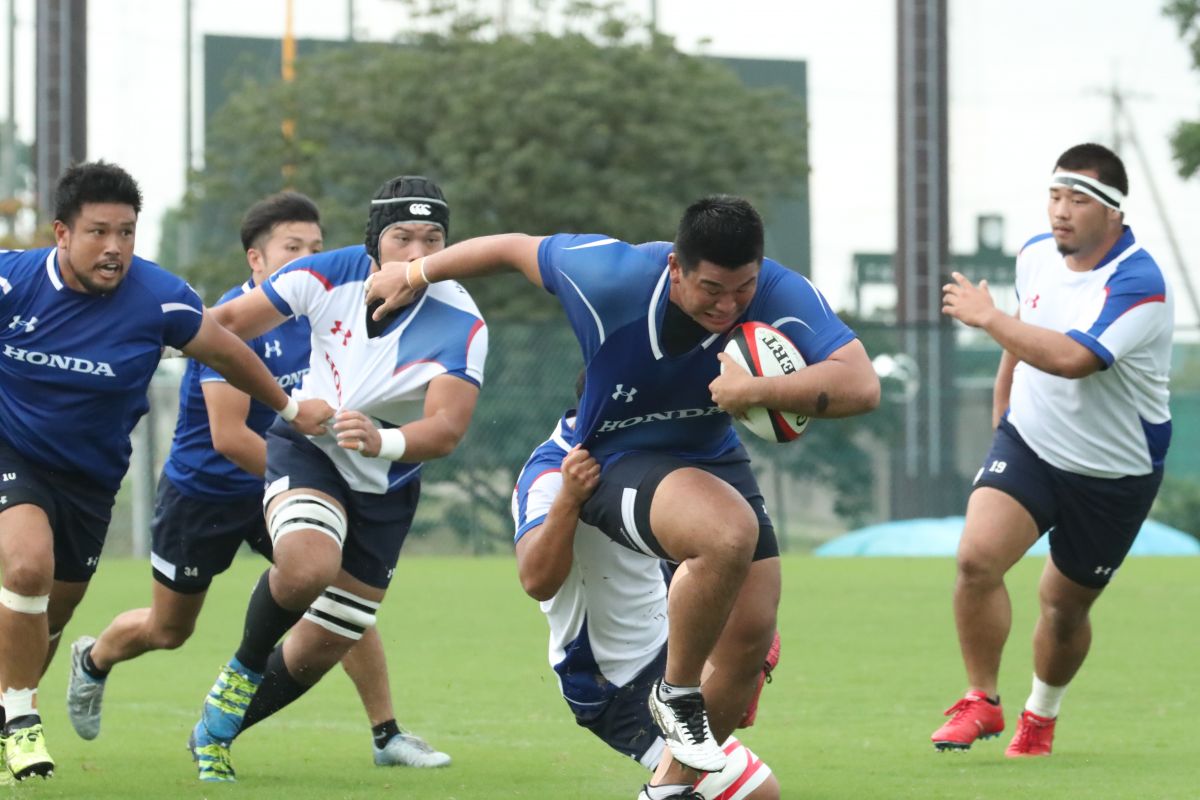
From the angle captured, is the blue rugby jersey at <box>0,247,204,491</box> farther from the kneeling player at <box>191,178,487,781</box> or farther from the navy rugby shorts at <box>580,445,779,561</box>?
the navy rugby shorts at <box>580,445,779,561</box>

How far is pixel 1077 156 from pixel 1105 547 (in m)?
1.69

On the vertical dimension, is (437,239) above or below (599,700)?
above

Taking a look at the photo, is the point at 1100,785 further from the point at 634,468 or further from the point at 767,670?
the point at 634,468

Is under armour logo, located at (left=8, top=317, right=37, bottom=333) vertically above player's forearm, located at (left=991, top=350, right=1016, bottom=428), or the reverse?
under armour logo, located at (left=8, top=317, right=37, bottom=333)

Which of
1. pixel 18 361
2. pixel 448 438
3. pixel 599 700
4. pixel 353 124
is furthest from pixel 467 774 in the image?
→ pixel 353 124

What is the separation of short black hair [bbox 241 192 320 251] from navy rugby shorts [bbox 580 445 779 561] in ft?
9.71

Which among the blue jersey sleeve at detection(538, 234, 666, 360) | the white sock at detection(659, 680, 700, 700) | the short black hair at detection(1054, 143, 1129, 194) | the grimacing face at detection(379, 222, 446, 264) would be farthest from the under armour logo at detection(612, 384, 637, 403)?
the short black hair at detection(1054, 143, 1129, 194)

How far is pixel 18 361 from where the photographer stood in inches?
280

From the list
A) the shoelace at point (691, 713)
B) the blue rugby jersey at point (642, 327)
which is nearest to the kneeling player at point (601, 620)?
the blue rugby jersey at point (642, 327)

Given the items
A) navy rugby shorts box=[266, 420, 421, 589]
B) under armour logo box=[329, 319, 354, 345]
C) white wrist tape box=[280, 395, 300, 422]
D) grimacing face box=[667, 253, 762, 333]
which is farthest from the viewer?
under armour logo box=[329, 319, 354, 345]

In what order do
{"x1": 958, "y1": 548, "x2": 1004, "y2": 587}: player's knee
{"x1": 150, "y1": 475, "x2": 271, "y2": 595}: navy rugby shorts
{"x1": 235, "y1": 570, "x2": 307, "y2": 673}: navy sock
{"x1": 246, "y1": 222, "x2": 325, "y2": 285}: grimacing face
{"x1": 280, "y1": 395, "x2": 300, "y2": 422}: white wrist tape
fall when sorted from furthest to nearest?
{"x1": 246, "y1": 222, "x2": 325, "y2": 285}: grimacing face < {"x1": 150, "y1": 475, "x2": 271, "y2": 595}: navy rugby shorts < {"x1": 958, "y1": 548, "x2": 1004, "y2": 587}: player's knee < {"x1": 235, "y1": 570, "x2": 307, "y2": 673}: navy sock < {"x1": 280, "y1": 395, "x2": 300, "y2": 422}: white wrist tape

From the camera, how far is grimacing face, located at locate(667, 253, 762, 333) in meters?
5.92

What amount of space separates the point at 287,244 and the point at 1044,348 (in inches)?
135

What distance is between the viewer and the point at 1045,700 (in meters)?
8.23
